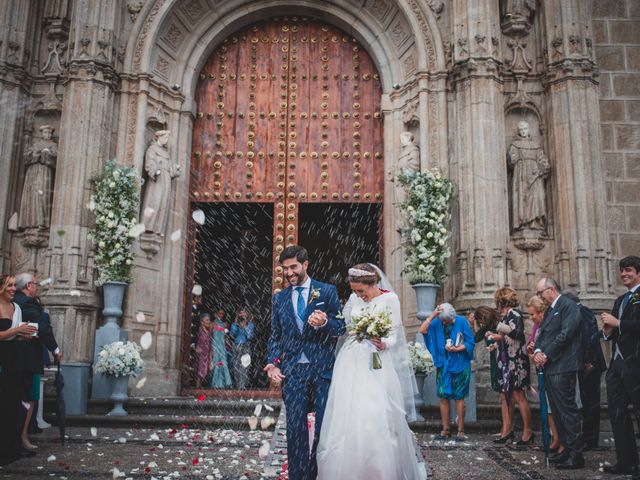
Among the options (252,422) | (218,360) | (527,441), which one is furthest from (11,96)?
(527,441)

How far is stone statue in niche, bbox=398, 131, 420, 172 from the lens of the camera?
37.9 ft

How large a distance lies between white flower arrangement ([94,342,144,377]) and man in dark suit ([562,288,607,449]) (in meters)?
6.03

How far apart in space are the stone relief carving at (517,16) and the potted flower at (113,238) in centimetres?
705

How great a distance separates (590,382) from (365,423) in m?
4.11

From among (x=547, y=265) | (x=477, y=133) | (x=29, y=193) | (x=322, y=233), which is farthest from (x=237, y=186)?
(x=322, y=233)

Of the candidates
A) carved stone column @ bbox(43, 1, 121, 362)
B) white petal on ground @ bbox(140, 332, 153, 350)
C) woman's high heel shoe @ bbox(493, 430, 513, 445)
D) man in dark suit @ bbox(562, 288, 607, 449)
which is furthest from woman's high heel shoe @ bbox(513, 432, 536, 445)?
carved stone column @ bbox(43, 1, 121, 362)

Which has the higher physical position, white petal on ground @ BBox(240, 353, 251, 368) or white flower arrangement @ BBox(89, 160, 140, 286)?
white flower arrangement @ BBox(89, 160, 140, 286)

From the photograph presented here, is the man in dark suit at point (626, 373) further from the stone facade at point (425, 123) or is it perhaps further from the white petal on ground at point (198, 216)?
the white petal on ground at point (198, 216)

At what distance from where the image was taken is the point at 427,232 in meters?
10.5

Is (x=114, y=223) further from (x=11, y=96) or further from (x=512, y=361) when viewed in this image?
(x=512, y=361)

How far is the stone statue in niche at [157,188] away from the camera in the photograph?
11344mm

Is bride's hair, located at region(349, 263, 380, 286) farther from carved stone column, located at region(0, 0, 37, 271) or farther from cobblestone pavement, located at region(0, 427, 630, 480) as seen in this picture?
carved stone column, located at region(0, 0, 37, 271)

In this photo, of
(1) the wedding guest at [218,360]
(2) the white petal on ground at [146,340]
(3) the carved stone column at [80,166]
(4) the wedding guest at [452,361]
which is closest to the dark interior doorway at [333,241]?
(1) the wedding guest at [218,360]

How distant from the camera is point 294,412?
4.95 m
